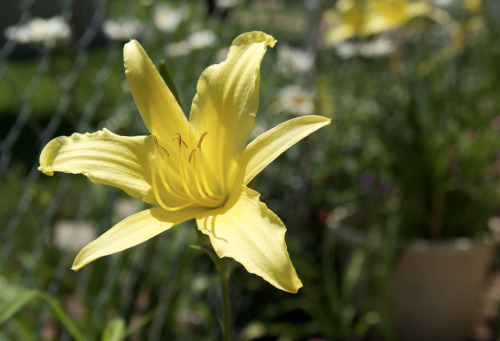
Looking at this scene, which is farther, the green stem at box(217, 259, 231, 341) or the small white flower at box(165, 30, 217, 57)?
the small white flower at box(165, 30, 217, 57)

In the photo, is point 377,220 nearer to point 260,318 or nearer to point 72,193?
point 260,318

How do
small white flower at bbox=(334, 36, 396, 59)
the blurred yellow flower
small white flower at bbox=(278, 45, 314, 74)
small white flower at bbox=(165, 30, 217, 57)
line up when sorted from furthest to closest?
small white flower at bbox=(334, 36, 396, 59)
the blurred yellow flower
small white flower at bbox=(278, 45, 314, 74)
small white flower at bbox=(165, 30, 217, 57)

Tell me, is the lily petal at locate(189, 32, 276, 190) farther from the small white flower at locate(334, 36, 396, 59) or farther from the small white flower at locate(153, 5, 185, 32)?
the small white flower at locate(334, 36, 396, 59)

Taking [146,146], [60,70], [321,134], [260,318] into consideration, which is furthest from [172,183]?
[60,70]

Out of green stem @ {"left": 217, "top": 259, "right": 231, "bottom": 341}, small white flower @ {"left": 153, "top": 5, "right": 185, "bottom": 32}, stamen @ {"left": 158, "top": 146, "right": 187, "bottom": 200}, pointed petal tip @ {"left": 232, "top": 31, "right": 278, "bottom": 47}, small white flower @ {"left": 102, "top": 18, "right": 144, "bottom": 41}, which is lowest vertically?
small white flower @ {"left": 153, "top": 5, "right": 185, "bottom": 32}

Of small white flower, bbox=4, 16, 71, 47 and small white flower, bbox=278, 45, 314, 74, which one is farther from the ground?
small white flower, bbox=4, 16, 71, 47

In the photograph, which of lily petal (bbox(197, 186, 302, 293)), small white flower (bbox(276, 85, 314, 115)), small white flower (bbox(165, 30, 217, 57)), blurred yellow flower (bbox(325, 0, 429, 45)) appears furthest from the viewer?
blurred yellow flower (bbox(325, 0, 429, 45))

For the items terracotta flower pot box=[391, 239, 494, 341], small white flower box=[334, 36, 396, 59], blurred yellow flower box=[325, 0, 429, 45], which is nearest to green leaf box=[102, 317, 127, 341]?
terracotta flower pot box=[391, 239, 494, 341]
